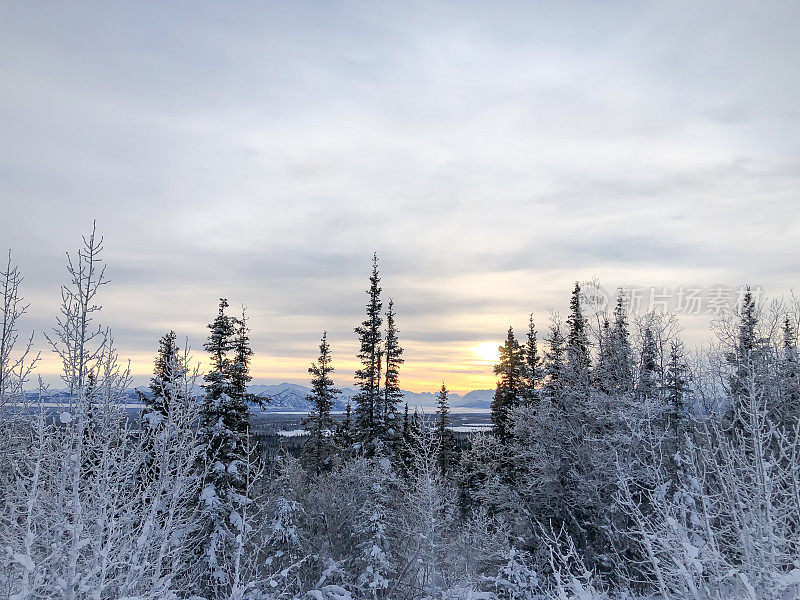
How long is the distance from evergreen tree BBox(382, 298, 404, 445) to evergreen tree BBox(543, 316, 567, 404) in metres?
9.59

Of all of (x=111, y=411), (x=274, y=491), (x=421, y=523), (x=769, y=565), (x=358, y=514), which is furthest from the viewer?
(x=274, y=491)

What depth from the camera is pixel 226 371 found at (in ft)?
83.0

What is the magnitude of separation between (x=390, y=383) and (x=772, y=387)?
20925 millimetres

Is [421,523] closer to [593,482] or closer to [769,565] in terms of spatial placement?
[593,482]

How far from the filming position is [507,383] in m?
42.1

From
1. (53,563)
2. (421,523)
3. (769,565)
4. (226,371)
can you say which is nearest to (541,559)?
(421,523)

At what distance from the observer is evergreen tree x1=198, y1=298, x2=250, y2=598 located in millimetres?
21906

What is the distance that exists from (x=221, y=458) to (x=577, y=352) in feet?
61.9

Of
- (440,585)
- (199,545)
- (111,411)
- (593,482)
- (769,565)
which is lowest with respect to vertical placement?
(440,585)

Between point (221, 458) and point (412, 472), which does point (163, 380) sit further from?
point (412, 472)

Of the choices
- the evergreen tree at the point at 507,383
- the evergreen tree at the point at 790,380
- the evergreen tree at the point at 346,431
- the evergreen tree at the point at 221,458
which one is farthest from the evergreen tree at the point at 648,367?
the evergreen tree at the point at 221,458

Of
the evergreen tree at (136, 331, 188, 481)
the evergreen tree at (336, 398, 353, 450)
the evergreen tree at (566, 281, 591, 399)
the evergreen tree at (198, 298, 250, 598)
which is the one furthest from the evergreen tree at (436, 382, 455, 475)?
the evergreen tree at (198, 298, 250, 598)

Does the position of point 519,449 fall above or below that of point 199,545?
above

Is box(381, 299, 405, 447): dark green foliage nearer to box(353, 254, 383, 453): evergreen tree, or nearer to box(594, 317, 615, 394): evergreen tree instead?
box(353, 254, 383, 453): evergreen tree
